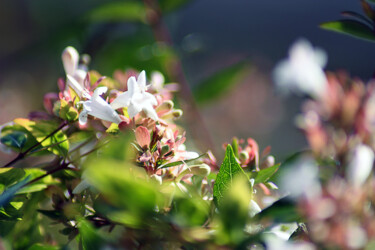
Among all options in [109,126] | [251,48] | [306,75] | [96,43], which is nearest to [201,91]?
[96,43]

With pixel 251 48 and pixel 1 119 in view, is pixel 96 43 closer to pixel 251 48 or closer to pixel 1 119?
pixel 1 119

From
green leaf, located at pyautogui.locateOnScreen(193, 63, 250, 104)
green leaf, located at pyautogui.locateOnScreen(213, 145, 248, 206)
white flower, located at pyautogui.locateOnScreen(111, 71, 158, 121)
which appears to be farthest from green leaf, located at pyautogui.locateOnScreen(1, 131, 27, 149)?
green leaf, located at pyautogui.locateOnScreen(193, 63, 250, 104)

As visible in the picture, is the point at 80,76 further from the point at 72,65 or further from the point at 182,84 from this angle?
the point at 182,84

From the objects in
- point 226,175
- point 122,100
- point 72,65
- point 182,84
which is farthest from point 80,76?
point 182,84

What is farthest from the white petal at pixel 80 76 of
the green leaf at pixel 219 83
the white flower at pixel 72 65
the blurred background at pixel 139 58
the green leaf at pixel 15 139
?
the green leaf at pixel 219 83

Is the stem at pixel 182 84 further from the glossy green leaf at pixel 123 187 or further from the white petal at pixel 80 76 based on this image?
the glossy green leaf at pixel 123 187

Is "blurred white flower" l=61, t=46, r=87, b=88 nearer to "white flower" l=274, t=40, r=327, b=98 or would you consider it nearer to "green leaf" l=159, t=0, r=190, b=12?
"white flower" l=274, t=40, r=327, b=98
